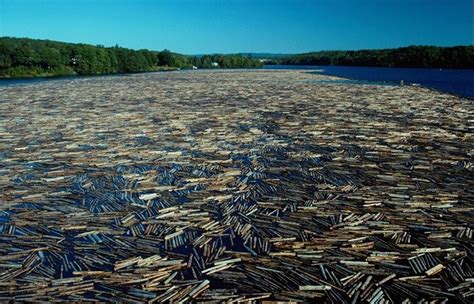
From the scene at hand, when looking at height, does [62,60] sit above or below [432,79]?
above

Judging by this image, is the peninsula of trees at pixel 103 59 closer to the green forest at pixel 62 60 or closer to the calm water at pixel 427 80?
the green forest at pixel 62 60

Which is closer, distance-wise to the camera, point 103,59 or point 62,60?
point 62,60

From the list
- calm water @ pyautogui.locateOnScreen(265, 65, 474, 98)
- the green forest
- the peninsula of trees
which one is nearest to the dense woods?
the peninsula of trees

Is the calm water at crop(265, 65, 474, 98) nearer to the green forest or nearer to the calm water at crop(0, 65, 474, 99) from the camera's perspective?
the calm water at crop(0, 65, 474, 99)

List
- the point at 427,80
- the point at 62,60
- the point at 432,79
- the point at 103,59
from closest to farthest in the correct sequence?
the point at 427,80 < the point at 432,79 < the point at 62,60 < the point at 103,59

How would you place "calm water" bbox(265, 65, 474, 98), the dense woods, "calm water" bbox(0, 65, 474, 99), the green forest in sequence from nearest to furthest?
"calm water" bbox(265, 65, 474, 98) → "calm water" bbox(0, 65, 474, 99) → the green forest → the dense woods

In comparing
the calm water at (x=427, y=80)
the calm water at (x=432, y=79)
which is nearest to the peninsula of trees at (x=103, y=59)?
the calm water at (x=427, y=80)

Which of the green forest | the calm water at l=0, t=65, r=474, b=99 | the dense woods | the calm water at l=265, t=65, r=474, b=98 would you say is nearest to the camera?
the calm water at l=265, t=65, r=474, b=98

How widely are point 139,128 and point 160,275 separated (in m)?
13.2

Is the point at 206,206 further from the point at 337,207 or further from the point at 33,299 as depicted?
the point at 33,299

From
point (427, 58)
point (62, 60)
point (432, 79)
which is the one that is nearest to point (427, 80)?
point (432, 79)

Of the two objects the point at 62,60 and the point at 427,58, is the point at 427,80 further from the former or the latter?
the point at 62,60

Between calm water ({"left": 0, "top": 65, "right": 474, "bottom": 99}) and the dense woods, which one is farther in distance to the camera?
the dense woods

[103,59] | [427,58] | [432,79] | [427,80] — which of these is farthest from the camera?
[427,58]
